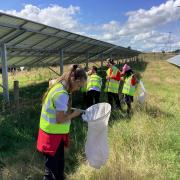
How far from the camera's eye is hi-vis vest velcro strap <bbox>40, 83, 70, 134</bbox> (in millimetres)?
3898

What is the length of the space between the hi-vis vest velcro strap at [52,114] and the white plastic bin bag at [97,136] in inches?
18.9

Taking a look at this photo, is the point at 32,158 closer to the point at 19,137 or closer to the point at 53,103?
the point at 19,137

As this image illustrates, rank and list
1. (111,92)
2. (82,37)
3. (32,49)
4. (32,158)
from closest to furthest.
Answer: (32,158)
(111,92)
(32,49)
(82,37)

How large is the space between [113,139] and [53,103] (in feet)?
8.80

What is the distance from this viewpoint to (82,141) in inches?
267

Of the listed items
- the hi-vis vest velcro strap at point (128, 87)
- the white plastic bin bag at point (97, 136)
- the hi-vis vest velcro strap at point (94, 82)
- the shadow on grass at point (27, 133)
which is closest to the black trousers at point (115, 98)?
the hi-vis vest velcro strap at point (128, 87)

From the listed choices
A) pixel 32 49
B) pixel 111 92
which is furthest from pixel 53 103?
pixel 32 49

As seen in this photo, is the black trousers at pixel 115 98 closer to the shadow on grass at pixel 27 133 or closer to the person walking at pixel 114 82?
the person walking at pixel 114 82

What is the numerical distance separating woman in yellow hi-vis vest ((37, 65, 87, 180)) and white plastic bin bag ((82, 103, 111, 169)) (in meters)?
0.40

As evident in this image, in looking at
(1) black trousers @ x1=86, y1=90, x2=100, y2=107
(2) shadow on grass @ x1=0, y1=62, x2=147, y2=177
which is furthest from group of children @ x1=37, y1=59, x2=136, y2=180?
(1) black trousers @ x1=86, y1=90, x2=100, y2=107

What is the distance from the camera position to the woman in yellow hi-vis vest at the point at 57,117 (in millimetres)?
3875

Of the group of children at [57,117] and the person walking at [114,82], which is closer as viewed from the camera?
the group of children at [57,117]

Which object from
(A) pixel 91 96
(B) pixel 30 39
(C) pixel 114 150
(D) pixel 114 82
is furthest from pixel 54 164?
(B) pixel 30 39

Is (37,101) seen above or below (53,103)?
below
